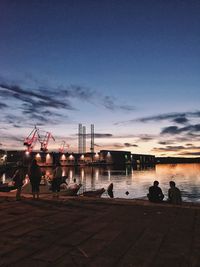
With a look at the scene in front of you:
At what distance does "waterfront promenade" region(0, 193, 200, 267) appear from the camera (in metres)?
5.24

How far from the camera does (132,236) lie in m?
6.75

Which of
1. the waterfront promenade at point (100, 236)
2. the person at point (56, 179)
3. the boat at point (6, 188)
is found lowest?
the waterfront promenade at point (100, 236)

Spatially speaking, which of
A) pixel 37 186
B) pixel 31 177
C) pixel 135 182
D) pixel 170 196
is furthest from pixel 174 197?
pixel 135 182

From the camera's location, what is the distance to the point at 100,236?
6762mm

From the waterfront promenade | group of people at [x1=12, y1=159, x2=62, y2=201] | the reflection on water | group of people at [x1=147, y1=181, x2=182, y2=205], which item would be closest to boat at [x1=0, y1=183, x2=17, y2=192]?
the reflection on water

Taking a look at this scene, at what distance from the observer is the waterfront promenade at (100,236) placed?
524 centimetres

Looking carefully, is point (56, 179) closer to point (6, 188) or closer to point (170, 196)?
point (170, 196)

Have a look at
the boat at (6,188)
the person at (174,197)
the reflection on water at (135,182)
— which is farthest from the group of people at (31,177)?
the boat at (6,188)

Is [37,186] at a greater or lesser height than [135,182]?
greater

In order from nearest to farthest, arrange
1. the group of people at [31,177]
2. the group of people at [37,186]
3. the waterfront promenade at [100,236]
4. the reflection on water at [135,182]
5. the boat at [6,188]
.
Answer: the waterfront promenade at [100,236]
the group of people at [37,186]
the group of people at [31,177]
the boat at [6,188]
the reflection on water at [135,182]

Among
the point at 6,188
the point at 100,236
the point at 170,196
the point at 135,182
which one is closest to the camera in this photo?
the point at 100,236

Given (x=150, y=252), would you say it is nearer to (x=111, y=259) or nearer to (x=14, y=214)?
(x=111, y=259)

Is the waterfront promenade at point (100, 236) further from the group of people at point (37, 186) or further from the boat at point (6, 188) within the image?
the boat at point (6, 188)

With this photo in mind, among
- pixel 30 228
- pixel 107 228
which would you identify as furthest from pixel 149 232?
pixel 30 228
